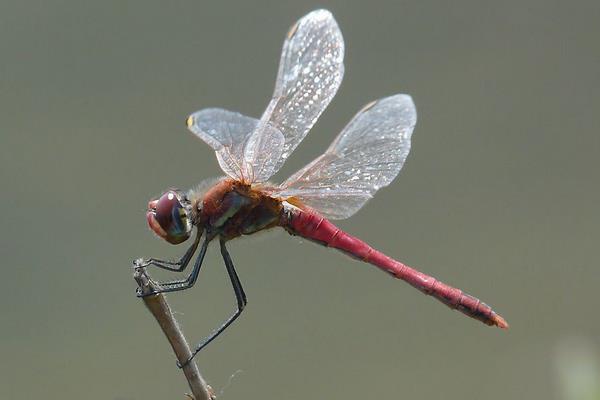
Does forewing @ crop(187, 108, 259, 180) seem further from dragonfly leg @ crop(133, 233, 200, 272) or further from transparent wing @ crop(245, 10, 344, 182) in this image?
dragonfly leg @ crop(133, 233, 200, 272)

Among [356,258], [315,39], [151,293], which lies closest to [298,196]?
[356,258]

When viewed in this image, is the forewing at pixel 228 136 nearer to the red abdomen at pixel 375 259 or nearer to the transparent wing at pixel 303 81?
the transparent wing at pixel 303 81

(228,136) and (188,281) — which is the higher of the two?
(228,136)

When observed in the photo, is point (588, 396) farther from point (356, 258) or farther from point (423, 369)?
point (423, 369)

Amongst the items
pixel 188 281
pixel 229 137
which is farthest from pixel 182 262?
pixel 229 137

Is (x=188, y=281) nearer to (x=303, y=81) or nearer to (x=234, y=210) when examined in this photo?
(x=234, y=210)

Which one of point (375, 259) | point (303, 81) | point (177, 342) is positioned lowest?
point (177, 342)
